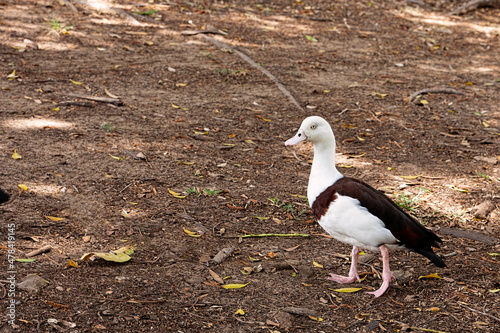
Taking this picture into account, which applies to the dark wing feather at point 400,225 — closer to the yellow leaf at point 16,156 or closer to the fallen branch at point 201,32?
the yellow leaf at point 16,156

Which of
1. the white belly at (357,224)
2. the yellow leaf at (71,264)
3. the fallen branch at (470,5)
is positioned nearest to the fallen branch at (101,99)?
the yellow leaf at (71,264)

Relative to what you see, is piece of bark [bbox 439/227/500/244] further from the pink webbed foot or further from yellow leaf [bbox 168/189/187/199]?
yellow leaf [bbox 168/189/187/199]

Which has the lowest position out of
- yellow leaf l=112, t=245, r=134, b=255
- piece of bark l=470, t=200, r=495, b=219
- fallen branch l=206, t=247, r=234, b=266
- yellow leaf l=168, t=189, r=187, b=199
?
fallen branch l=206, t=247, r=234, b=266

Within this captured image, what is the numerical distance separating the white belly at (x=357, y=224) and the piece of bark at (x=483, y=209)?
1.61 m

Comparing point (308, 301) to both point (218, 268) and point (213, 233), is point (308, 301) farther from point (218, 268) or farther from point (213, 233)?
point (213, 233)

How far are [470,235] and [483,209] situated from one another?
0.47 meters

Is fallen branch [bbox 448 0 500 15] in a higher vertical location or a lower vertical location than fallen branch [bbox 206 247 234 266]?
higher

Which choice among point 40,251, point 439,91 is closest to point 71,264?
point 40,251

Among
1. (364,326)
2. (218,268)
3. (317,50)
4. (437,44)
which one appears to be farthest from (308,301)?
(437,44)

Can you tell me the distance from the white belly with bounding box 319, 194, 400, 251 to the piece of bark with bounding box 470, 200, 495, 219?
5.27 ft

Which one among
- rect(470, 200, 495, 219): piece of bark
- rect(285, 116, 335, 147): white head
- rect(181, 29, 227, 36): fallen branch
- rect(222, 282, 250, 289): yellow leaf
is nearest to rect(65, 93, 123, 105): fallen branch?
rect(181, 29, 227, 36): fallen branch

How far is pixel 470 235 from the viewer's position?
485cm

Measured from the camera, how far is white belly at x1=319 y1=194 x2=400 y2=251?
3.88m

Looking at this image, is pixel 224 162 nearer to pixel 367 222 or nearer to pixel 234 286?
pixel 234 286
